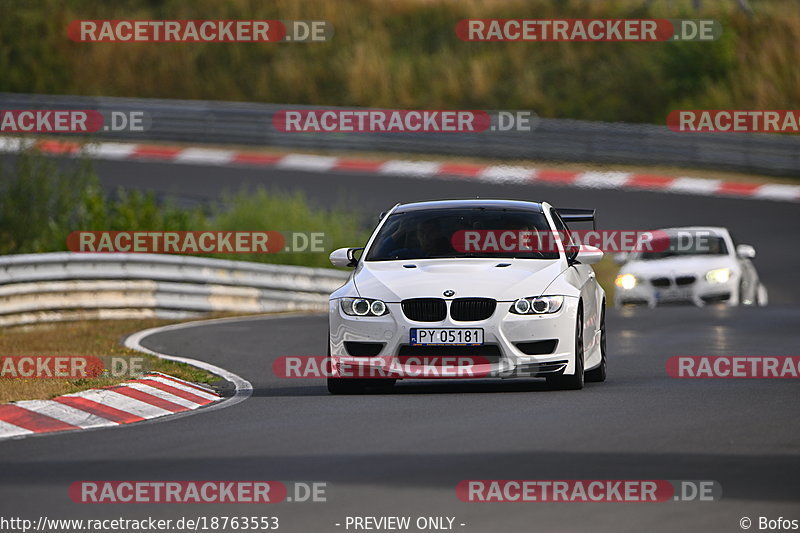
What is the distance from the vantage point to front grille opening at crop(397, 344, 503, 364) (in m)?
11.8

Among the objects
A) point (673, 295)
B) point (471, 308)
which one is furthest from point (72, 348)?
point (673, 295)

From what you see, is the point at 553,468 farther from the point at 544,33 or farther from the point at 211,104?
the point at 544,33

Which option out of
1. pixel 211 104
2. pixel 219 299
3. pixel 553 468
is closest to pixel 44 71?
pixel 211 104

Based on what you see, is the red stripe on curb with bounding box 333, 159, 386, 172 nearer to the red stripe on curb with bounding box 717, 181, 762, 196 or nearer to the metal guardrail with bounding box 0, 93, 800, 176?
the metal guardrail with bounding box 0, 93, 800, 176

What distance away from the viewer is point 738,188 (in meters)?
31.8

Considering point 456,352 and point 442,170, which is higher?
point 442,170

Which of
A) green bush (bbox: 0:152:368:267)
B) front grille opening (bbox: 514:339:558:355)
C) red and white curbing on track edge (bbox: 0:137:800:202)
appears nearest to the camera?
front grille opening (bbox: 514:339:558:355)

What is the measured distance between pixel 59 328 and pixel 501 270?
31.3ft

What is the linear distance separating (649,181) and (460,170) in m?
3.87

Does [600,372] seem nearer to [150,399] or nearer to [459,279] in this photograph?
[459,279]

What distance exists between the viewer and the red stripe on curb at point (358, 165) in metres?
34.5

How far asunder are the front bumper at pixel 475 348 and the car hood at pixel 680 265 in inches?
449

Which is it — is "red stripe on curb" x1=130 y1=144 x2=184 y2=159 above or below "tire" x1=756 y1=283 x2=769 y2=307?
above

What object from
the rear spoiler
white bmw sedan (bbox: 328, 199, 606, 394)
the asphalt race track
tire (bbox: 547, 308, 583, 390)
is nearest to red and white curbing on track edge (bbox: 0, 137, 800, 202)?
the asphalt race track
